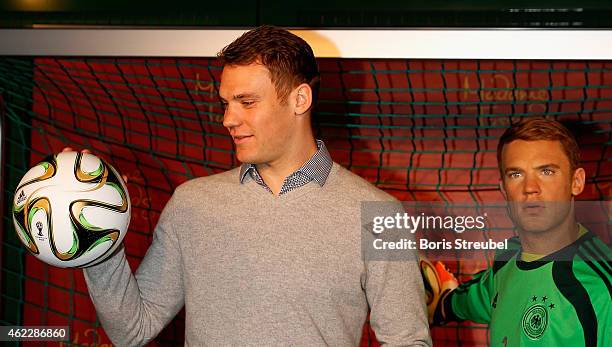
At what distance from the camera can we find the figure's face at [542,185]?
173 centimetres

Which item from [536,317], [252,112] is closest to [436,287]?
[536,317]

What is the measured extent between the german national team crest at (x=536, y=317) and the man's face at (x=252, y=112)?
1.98ft

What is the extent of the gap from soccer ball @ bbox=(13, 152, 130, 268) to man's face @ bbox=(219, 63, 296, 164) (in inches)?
9.9

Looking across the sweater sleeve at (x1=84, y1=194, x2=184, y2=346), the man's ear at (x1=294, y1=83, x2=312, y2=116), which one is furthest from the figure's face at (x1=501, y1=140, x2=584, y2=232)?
the sweater sleeve at (x1=84, y1=194, x2=184, y2=346)

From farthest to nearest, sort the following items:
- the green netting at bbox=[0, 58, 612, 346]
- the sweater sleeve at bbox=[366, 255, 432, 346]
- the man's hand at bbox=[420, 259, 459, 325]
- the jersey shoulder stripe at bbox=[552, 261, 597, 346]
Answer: the green netting at bbox=[0, 58, 612, 346] → the man's hand at bbox=[420, 259, 459, 325] → the jersey shoulder stripe at bbox=[552, 261, 597, 346] → the sweater sleeve at bbox=[366, 255, 432, 346]

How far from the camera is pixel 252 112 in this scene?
1.49 meters

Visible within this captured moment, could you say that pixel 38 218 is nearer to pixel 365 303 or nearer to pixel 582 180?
pixel 365 303

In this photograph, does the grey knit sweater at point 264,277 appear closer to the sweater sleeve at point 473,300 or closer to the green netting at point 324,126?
the sweater sleeve at point 473,300

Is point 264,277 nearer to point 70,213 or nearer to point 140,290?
point 140,290

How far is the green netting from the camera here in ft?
7.54

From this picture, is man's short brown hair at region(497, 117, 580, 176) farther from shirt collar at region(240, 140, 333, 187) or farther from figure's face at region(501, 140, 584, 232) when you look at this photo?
shirt collar at region(240, 140, 333, 187)

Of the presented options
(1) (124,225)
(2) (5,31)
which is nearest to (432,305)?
(1) (124,225)

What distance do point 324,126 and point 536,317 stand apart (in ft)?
3.18

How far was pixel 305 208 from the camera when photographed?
1.52 metres
